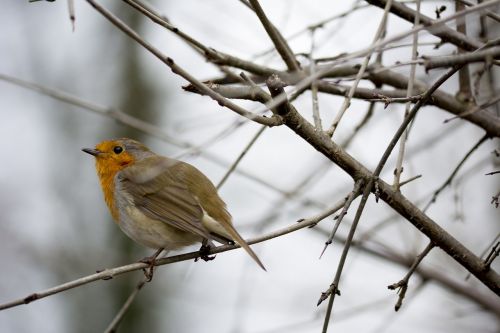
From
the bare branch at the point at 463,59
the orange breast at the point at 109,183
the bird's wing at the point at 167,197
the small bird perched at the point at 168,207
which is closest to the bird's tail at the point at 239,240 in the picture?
the small bird perched at the point at 168,207

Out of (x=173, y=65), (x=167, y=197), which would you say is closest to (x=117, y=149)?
(x=167, y=197)

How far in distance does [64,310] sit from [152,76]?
437 centimetres

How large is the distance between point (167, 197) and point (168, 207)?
3.8 inches

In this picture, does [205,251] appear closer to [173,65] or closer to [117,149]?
[173,65]

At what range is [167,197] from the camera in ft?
13.1

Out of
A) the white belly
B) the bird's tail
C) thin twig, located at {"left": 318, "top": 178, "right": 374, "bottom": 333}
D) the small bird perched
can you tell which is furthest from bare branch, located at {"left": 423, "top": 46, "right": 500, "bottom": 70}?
Result: the white belly

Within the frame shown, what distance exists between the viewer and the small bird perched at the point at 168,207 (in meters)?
3.62

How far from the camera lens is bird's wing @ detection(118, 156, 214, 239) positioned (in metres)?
3.69

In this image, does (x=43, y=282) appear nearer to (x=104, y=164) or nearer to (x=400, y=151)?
(x=104, y=164)

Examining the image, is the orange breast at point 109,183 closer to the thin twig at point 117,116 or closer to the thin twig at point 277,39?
the thin twig at point 117,116

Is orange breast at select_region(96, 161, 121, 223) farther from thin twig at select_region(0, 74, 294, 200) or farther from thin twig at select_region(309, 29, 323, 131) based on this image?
thin twig at select_region(309, 29, 323, 131)

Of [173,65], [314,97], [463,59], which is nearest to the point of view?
[463,59]

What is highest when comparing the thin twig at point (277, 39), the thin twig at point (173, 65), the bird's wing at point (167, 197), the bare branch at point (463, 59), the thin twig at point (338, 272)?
the thin twig at point (277, 39)

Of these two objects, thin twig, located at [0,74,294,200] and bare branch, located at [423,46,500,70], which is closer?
bare branch, located at [423,46,500,70]
